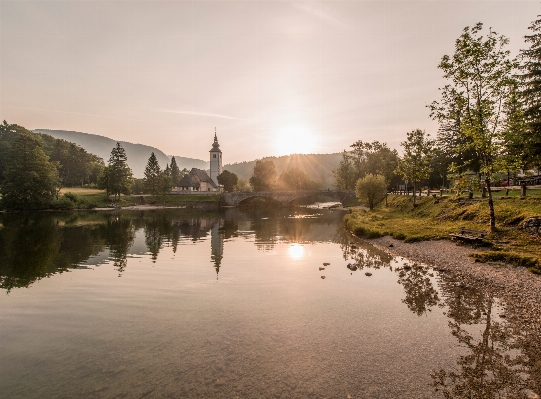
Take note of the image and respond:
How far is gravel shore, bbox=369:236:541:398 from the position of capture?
12867 mm

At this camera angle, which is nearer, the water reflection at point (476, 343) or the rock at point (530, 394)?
the rock at point (530, 394)

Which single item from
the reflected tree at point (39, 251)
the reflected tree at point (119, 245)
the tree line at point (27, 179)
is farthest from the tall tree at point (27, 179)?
the reflected tree at point (119, 245)

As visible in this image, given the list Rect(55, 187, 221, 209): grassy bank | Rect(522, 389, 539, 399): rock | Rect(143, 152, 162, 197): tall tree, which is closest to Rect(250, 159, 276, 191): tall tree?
Rect(55, 187, 221, 209): grassy bank

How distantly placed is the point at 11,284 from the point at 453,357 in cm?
2714

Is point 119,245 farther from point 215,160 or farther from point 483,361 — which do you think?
point 215,160

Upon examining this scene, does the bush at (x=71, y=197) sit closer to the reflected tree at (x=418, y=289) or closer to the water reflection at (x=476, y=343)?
the reflected tree at (x=418, y=289)

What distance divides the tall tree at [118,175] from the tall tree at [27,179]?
55.2 feet

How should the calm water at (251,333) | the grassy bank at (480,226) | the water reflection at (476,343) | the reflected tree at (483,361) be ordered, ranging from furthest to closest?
the grassy bank at (480,226)
the calm water at (251,333)
the water reflection at (476,343)
the reflected tree at (483,361)

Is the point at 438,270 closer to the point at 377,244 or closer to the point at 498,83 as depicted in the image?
the point at 377,244

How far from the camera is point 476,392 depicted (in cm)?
948

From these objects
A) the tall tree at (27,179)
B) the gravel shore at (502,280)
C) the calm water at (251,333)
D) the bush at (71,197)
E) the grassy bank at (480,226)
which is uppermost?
the tall tree at (27,179)

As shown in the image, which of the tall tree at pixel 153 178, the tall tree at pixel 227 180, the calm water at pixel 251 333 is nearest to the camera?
the calm water at pixel 251 333

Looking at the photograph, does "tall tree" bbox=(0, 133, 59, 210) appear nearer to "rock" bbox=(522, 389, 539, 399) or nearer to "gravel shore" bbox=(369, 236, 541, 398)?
"gravel shore" bbox=(369, 236, 541, 398)

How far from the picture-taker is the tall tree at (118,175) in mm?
106312
